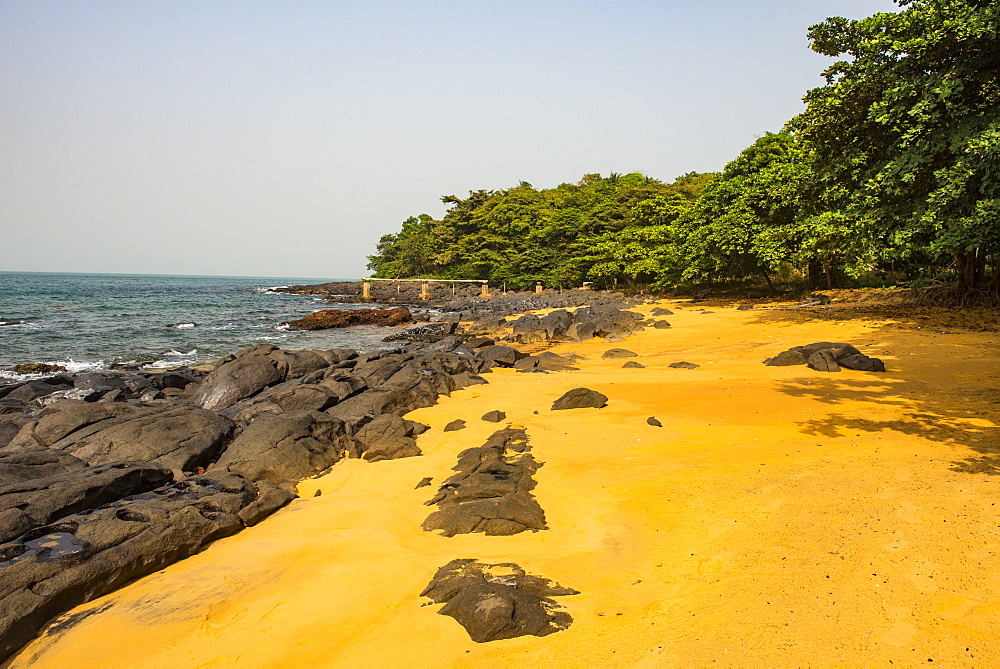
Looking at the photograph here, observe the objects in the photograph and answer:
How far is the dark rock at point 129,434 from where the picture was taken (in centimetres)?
747

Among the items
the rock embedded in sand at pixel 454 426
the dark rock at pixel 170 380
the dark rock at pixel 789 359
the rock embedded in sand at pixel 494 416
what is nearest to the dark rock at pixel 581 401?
the rock embedded in sand at pixel 494 416

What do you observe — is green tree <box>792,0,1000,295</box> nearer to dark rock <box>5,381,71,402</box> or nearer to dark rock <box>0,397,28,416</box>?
dark rock <box>0,397,28,416</box>

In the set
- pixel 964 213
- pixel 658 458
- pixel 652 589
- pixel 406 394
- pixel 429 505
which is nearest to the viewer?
pixel 652 589

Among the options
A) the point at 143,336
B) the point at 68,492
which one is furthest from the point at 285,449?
the point at 143,336

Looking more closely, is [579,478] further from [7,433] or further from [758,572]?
[7,433]

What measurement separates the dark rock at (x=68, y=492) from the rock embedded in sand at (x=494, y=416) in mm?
4813

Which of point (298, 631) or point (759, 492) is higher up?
point (759, 492)

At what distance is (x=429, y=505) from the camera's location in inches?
233

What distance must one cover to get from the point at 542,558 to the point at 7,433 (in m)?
9.89

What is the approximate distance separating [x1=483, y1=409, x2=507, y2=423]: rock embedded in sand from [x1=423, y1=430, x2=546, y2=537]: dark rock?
6.11ft

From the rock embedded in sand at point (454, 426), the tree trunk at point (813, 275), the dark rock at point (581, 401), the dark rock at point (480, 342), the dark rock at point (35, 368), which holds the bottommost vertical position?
the dark rock at point (35, 368)

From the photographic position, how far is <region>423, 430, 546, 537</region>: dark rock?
16.9ft

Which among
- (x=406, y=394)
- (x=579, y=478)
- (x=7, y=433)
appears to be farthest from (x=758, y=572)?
(x=7, y=433)

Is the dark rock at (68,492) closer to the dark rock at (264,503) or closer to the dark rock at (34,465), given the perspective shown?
the dark rock at (34,465)
